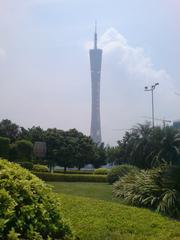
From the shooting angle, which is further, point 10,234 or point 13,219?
point 13,219

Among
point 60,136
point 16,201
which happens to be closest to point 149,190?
point 16,201

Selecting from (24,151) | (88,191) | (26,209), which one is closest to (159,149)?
(88,191)

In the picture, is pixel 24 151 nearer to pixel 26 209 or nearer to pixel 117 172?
pixel 117 172

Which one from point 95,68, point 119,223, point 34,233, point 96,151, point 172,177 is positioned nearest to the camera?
point 34,233

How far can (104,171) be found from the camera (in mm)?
36719

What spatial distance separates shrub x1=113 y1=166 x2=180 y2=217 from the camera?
1092 centimetres

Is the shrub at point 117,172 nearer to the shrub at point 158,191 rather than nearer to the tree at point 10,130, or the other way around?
the shrub at point 158,191

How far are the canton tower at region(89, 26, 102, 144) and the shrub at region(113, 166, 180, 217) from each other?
89874 mm

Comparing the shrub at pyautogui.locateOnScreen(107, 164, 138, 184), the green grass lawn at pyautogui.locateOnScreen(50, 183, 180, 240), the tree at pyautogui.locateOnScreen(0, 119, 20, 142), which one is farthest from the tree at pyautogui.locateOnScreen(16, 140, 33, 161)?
the tree at pyautogui.locateOnScreen(0, 119, 20, 142)

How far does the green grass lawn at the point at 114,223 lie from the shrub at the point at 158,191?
1.02 meters

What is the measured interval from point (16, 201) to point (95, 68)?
107203 millimetres

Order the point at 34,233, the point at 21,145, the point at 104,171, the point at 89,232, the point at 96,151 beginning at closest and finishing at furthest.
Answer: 1. the point at 34,233
2. the point at 89,232
3. the point at 21,145
4. the point at 104,171
5. the point at 96,151

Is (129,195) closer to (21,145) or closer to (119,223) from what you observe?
(119,223)

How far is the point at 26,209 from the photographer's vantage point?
165 inches
